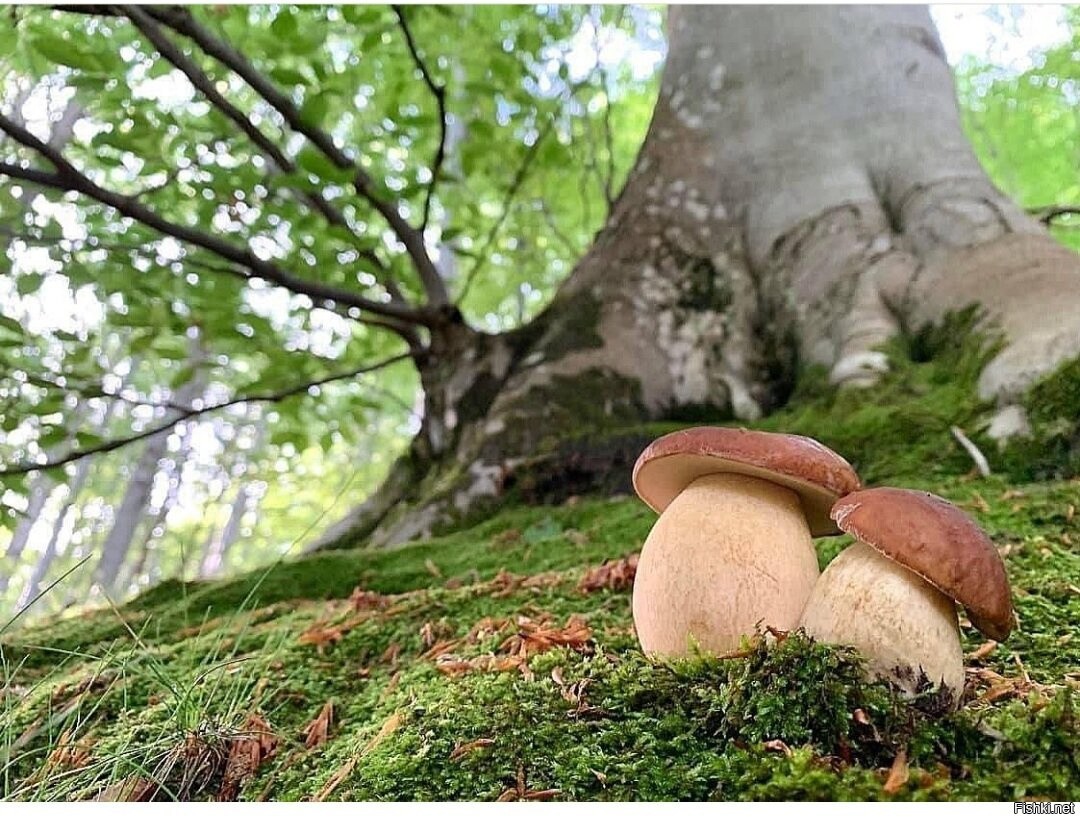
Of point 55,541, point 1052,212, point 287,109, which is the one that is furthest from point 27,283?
point 55,541

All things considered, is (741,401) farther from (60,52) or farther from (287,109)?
(60,52)

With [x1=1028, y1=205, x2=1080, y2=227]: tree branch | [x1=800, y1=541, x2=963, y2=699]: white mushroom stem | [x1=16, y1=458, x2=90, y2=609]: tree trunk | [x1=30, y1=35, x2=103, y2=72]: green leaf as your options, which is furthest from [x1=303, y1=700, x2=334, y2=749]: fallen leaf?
[x1=16, y1=458, x2=90, y2=609]: tree trunk

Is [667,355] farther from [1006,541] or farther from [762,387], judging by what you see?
[1006,541]

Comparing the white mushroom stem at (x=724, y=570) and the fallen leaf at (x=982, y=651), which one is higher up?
the white mushroom stem at (x=724, y=570)

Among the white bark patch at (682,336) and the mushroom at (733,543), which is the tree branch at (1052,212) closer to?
the white bark patch at (682,336)

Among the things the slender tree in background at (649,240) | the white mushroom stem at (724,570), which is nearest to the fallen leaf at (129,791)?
the white mushroom stem at (724,570)
